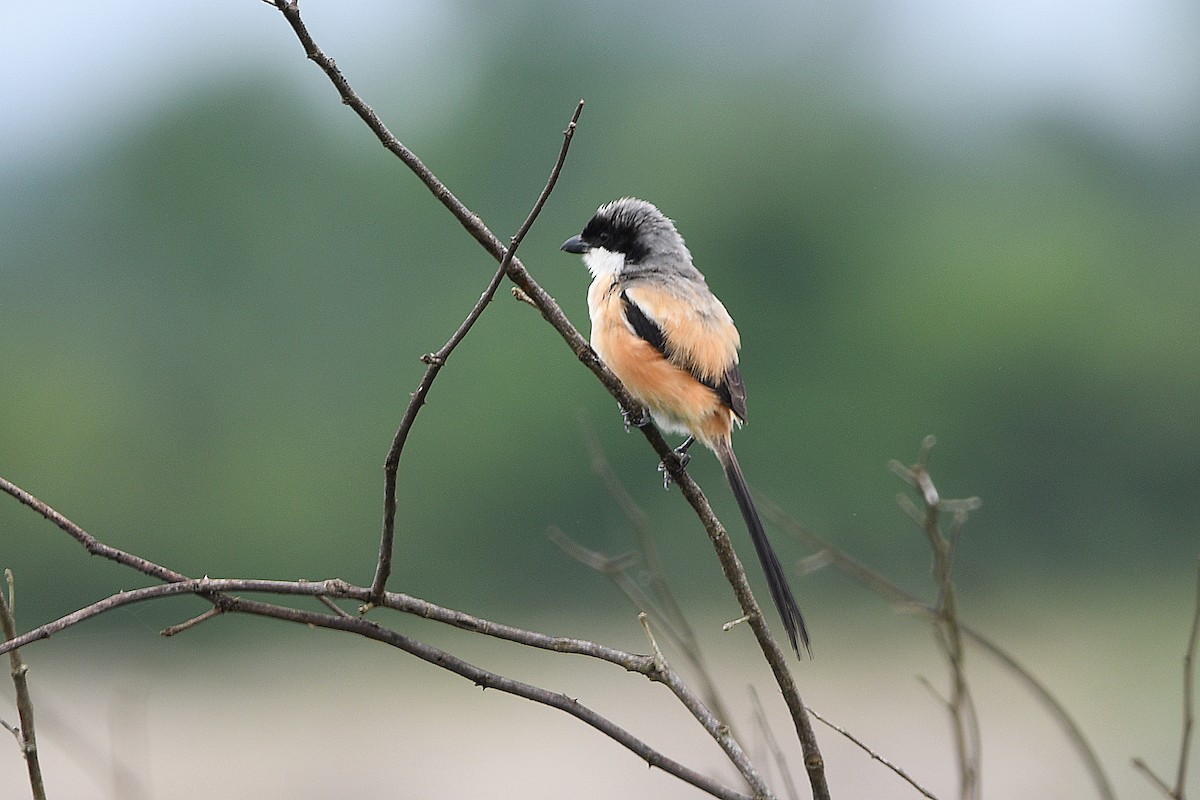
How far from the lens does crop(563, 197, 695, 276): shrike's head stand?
388 centimetres

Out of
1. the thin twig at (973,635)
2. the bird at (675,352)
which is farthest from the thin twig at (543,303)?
the bird at (675,352)

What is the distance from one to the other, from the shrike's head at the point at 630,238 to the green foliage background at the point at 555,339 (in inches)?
425

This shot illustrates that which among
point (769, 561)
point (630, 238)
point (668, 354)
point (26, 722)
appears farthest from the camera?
point (630, 238)

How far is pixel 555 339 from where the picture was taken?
16.0 m

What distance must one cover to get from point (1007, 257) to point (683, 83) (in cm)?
515

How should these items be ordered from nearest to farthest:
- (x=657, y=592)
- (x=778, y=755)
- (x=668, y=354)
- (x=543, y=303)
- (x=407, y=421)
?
(x=407, y=421) → (x=543, y=303) → (x=778, y=755) → (x=657, y=592) → (x=668, y=354)

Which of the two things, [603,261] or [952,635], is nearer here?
[952,635]

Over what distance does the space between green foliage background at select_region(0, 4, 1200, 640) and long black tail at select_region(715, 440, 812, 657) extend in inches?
441

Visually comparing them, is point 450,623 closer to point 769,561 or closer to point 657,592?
point 657,592

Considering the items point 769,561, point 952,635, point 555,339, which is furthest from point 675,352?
point 555,339

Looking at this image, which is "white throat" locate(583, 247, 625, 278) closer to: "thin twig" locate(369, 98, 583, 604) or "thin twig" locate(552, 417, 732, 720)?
"thin twig" locate(552, 417, 732, 720)

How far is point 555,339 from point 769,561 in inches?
523

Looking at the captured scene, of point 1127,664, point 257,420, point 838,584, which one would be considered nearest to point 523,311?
point 257,420

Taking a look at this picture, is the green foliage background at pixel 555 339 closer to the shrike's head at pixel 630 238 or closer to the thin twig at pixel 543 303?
the shrike's head at pixel 630 238
